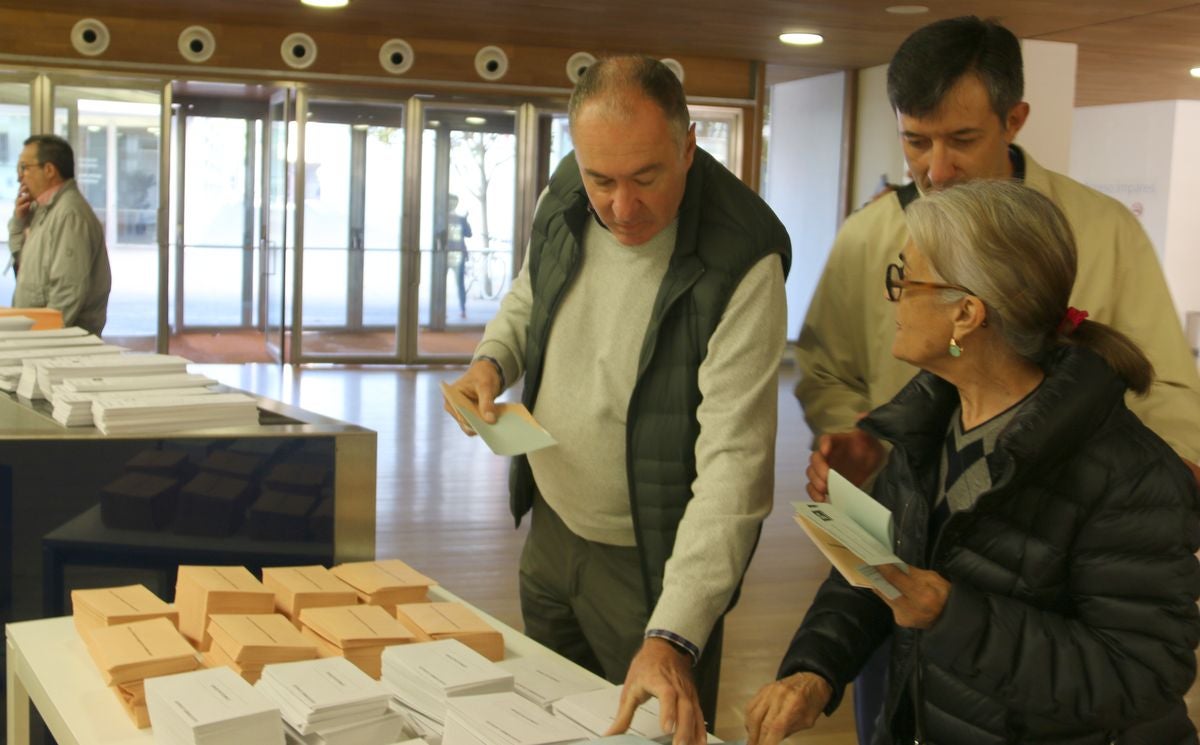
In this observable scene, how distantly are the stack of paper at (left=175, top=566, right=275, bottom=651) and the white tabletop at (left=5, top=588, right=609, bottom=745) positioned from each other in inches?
6.5

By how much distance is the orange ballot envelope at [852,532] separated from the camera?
5.21 feet

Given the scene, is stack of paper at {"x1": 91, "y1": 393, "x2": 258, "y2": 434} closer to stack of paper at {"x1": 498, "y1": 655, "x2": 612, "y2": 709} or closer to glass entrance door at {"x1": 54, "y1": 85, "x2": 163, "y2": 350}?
stack of paper at {"x1": 498, "y1": 655, "x2": 612, "y2": 709}

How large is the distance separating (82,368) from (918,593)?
7.06ft

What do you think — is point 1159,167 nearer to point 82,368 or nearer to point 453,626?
point 82,368

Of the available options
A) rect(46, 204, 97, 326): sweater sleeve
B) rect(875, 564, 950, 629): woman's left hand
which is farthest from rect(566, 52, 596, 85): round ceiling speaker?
rect(875, 564, 950, 629): woman's left hand

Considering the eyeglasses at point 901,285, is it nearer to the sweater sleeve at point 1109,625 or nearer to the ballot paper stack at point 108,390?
the sweater sleeve at point 1109,625

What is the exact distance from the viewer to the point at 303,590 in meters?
2.23

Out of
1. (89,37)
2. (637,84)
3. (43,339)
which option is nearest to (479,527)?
(43,339)

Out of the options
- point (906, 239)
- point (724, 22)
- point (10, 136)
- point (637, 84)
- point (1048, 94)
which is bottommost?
point (906, 239)

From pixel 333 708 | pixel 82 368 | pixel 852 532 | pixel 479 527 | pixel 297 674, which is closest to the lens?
pixel 852 532

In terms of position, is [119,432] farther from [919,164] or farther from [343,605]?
[919,164]

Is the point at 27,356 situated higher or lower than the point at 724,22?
lower

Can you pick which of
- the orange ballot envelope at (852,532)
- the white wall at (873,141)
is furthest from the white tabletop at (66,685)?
the white wall at (873,141)

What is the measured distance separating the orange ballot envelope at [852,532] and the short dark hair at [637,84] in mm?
643
